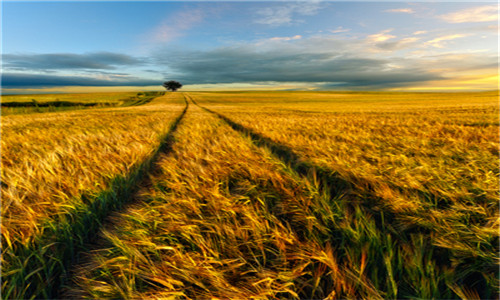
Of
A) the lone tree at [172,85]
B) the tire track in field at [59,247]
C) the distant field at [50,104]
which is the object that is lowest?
the tire track in field at [59,247]

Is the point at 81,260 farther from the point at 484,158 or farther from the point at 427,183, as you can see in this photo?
the point at 484,158

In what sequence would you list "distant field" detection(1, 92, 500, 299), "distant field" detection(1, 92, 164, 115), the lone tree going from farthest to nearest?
the lone tree
"distant field" detection(1, 92, 164, 115)
"distant field" detection(1, 92, 500, 299)

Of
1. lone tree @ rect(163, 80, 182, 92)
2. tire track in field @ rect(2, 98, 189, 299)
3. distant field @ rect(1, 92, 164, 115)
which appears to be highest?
lone tree @ rect(163, 80, 182, 92)

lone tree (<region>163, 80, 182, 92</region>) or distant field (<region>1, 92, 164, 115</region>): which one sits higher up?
lone tree (<region>163, 80, 182, 92</region>)

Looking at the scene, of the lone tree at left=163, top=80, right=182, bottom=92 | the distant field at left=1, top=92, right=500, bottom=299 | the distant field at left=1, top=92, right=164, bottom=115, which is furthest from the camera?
the lone tree at left=163, top=80, right=182, bottom=92

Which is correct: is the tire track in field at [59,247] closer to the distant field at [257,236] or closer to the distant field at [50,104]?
the distant field at [257,236]

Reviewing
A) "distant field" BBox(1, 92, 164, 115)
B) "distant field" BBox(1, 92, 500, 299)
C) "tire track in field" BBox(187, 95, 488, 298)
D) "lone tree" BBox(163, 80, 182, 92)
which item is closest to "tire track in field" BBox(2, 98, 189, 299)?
"distant field" BBox(1, 92, 500, 299)

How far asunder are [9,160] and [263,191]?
3.79 meters

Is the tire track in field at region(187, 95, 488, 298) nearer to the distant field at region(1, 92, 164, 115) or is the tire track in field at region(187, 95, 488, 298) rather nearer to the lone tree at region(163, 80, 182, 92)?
the distant field at region(1, 92, 164, 115)

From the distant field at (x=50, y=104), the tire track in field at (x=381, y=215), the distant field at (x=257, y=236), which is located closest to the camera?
the distant field at (x=257, y=236)

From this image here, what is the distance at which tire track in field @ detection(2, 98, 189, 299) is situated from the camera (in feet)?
4.15

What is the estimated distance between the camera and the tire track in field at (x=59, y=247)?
4.15 feet

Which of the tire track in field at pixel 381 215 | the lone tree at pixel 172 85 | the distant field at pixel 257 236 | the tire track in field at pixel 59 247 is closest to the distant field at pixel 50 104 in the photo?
the tire track in field at pixel 59 247

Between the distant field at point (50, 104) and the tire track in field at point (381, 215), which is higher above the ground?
the distant field at point (50, 104)
